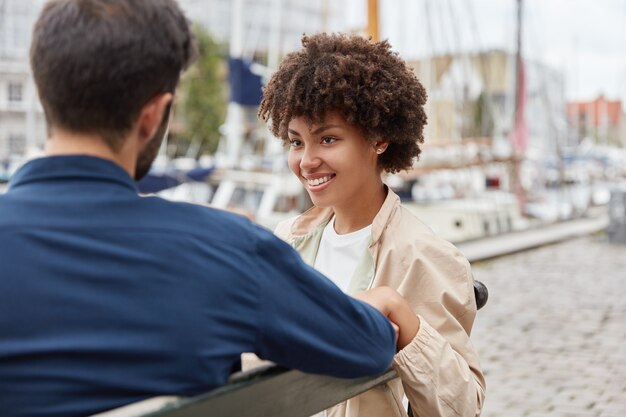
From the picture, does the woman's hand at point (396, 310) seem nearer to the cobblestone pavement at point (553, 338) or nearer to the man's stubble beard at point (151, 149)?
the man's stubble beard at point (151, 149)

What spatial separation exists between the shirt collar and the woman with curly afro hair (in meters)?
0.88

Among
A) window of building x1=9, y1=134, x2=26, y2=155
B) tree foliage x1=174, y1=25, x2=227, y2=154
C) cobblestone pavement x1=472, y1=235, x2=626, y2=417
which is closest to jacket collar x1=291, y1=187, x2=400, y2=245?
cobblestone pavement x1=472, y1=235, x2=626, y2=417

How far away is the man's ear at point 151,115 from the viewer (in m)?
1.61

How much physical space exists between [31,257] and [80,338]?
157mm

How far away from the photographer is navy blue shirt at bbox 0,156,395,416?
1.48 m

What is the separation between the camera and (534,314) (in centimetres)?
985

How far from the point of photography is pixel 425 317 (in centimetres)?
226

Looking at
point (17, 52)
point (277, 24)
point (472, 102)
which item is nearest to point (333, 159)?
point (17, 52)

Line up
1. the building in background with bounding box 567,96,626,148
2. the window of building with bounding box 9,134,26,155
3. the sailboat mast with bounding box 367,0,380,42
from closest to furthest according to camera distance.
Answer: the sailboat mast with bounding box 367,0,380,42, the window of building with bounding box 9,134,26,155, the building in background with bounding box 567,96,626,148

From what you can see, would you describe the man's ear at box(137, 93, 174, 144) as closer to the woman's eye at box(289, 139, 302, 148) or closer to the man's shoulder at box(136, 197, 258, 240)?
the man's shoulder at box(136, 197, 258, 240)

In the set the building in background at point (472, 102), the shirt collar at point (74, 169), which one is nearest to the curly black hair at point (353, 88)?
the shirt collar at point (74, 169)

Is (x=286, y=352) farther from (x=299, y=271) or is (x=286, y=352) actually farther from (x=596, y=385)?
(x=596, y=385)

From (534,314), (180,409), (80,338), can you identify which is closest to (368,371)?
(180,409)

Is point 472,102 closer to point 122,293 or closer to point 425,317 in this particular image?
point 425,317
